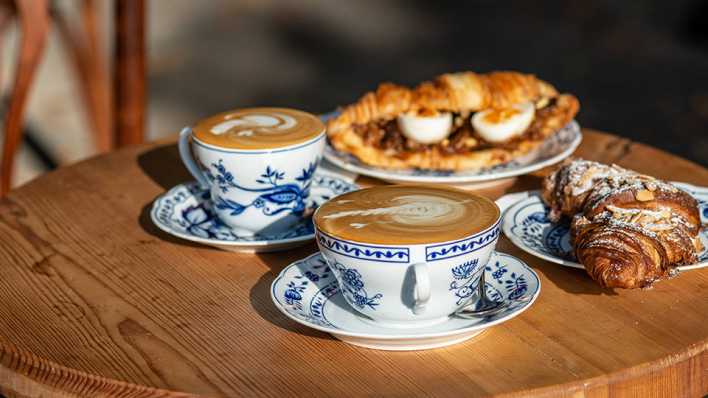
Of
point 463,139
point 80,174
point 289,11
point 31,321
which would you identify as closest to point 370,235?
point 31,321

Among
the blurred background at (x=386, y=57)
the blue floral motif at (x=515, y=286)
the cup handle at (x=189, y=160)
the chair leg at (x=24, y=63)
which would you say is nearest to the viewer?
the blue floral motif at (x=515, y=286)

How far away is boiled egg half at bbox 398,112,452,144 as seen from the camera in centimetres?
157

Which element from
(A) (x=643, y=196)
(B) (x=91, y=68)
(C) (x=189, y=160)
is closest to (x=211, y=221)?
(C) (x=189, y=160)

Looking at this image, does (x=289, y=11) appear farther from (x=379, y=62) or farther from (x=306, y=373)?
(x=306, y=373)

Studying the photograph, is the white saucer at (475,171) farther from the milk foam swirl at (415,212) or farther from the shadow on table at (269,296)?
the milk foam swirl at (415,212)

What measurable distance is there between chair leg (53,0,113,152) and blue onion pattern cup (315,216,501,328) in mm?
2248

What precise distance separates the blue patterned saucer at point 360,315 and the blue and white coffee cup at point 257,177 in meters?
0.16

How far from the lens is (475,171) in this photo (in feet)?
4.92

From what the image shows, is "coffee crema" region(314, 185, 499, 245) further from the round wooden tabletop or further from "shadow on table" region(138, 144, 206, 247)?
"shadow on table" region(138, 144, 206, 247)

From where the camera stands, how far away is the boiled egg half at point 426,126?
157 centimetres

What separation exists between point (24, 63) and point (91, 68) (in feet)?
2.30

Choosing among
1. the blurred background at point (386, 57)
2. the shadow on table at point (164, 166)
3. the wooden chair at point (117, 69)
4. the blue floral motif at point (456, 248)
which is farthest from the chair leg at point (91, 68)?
the blue floral motif at point (456, 248)

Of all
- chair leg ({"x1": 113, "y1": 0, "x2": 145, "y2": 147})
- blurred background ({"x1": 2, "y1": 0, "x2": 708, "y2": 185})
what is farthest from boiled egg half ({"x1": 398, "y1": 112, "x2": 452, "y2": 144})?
blurred background ({"x1": 2, "y1": 0, "x2": 708, "y2": 185})

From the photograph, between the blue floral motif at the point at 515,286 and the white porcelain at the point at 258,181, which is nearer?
the blue floral motif at the point at 515,286
